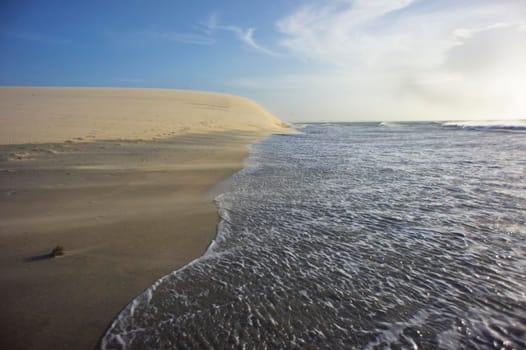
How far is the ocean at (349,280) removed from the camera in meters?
2.16

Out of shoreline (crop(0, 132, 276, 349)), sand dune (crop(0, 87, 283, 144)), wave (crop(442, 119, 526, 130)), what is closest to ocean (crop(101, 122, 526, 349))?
shoreline (crop(0, 132, 276, 349))

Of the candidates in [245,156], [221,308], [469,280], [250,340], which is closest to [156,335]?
[221,308]

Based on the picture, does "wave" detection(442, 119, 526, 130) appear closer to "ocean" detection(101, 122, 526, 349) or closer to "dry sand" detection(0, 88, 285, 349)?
"ocean" detection(101, 122, 526, 349)

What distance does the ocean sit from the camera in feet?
7.09

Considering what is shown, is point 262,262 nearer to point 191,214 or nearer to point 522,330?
point 191,214

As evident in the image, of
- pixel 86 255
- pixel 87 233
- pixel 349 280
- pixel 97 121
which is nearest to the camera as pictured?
pixel 349 280

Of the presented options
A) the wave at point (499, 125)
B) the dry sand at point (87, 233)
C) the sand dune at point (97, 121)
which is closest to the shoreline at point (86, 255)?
the dry sand at point (87, 233)

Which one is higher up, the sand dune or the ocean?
the sand dune

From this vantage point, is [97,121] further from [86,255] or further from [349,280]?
[349,280]

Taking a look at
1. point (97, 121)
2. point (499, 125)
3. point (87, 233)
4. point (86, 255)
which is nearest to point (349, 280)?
point (86, 255)

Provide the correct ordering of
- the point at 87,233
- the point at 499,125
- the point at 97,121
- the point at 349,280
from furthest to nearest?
the point at 499,125 < the point at 97,121 < the point at 87,233 < the point at 349,280

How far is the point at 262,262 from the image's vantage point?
3242 millimetres

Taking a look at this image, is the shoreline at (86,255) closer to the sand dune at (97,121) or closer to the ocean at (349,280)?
the ocean at (349,280)

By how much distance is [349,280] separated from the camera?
2869 millimetres
